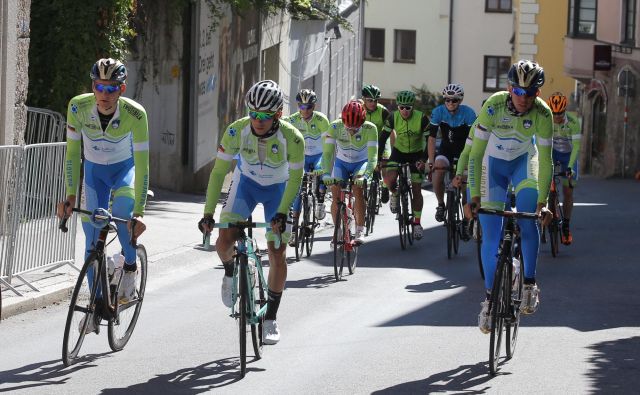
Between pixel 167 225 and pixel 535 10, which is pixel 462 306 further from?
pixel 535 10

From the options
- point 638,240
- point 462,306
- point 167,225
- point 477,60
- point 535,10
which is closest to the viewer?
point 462,306

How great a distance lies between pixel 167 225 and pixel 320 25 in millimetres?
18798

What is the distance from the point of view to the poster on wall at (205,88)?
24.2m

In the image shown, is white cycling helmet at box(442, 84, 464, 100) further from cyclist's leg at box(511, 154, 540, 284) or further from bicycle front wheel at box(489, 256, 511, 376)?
bicycle front wheel at box(489, 256, 511, 376)

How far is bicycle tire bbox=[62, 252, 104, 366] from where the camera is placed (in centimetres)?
909

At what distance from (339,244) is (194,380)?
5739mm

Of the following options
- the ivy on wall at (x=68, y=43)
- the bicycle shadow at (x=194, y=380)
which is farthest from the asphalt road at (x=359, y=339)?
the ivy on wall at (x=68, y=43)

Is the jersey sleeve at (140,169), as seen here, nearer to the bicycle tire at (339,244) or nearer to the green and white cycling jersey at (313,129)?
the bicycle tire at (339,244)

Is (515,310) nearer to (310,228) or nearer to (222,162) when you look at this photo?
(222,162)

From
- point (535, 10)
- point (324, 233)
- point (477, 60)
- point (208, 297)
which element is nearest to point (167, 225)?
point (324, 233)

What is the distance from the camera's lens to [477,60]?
66.2 m

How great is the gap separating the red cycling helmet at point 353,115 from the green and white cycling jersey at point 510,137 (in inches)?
199

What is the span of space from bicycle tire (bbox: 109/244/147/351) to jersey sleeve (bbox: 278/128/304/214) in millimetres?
1263

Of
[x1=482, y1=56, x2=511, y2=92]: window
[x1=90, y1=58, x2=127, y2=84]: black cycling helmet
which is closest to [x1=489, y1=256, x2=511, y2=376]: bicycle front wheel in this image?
[x1=90, y1=58, x2=127, y2=84]: black cycling helmet
